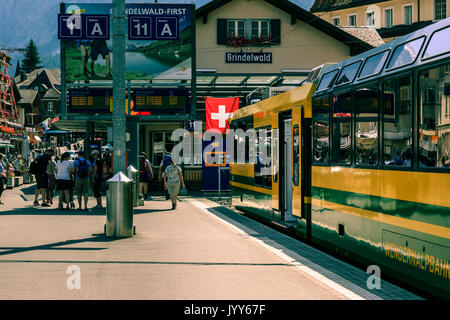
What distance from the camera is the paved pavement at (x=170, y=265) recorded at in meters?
6.98

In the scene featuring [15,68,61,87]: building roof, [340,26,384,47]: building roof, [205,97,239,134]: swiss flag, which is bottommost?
[205,97,239,134]: swiss flag

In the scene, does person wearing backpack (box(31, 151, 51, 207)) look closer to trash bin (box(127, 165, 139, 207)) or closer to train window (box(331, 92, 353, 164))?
trash bin (box(127, 165, 139, 207))

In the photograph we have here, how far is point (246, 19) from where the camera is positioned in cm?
3259

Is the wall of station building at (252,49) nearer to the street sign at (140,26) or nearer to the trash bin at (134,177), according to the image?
the trash bin at (134,177)

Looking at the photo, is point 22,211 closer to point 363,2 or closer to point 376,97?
point 376,97

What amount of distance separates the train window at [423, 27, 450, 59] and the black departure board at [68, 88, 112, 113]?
15.4m

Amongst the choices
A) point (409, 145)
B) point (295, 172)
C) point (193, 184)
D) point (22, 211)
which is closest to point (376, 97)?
point (409, 145)

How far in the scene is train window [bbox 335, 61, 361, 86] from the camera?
9328mm

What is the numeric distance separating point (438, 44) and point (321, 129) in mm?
4116

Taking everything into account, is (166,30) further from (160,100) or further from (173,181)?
(173,181)

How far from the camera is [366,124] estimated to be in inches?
340

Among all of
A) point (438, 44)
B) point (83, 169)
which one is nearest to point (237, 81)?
point (83, 169)

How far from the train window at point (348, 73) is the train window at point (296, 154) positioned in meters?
2.07

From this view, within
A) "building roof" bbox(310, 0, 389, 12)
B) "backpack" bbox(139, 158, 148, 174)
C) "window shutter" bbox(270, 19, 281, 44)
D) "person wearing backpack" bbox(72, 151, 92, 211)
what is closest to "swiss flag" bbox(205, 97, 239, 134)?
"backpack" bbox(139, 158, 148, 174)
